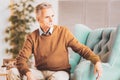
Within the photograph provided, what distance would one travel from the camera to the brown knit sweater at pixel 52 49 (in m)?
1.86

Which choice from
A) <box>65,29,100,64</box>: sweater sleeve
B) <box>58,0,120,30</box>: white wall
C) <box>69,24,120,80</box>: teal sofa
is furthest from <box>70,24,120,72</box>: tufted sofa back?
<box>58,0,120,30</box>: white wall

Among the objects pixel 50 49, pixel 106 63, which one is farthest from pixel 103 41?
pixel 50 49

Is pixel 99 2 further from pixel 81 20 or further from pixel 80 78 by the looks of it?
pixel 80 78

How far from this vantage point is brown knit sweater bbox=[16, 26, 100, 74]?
186cm

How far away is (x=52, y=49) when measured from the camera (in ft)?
6.12

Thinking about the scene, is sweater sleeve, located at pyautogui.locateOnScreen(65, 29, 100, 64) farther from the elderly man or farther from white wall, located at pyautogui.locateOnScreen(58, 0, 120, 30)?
white wall, located at pyautogui.locateOnScreen(58, 0, 120, 30)

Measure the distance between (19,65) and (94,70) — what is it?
0.51m

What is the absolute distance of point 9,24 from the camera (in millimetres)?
4719

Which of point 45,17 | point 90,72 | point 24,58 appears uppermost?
point 45,17

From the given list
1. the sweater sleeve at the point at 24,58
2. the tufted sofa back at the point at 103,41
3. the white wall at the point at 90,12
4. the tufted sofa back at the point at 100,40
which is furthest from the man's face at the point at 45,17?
the white wall at the point at 90,12

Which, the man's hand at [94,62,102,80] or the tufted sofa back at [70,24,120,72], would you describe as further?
the tufted sofa back at [70,24,120,72]

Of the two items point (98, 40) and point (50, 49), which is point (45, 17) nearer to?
point (50, 49)

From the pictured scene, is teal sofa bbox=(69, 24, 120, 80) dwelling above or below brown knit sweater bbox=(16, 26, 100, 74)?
below

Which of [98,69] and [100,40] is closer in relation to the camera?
[98,69]
